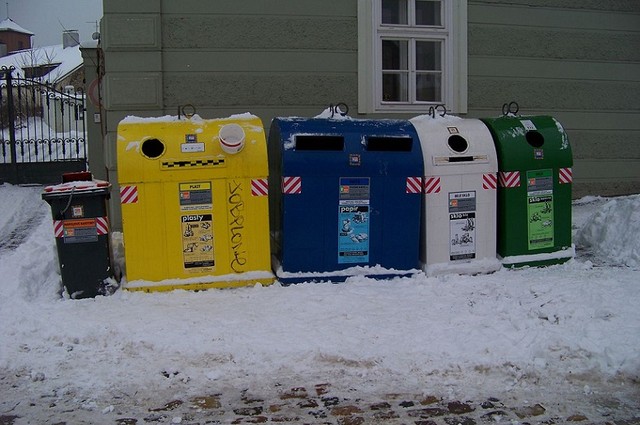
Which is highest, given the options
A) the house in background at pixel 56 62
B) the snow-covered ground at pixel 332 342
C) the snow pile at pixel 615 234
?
the house in background at pixel 56 62

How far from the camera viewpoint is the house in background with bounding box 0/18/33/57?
6031 centimetres

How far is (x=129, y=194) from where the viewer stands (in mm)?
5855

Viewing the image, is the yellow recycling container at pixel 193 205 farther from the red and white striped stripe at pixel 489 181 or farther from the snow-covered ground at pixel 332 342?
the red and white striped stripe at pixel 489 181

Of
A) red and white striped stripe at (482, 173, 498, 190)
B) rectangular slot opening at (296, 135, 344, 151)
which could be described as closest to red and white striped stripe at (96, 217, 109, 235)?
rectangular slot opening at (296, 135, 344, 151)

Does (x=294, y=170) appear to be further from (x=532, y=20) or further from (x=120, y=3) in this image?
(x=532, y=20)

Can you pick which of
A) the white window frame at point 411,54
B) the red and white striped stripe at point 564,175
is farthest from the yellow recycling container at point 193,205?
the white window frame at point 411,54

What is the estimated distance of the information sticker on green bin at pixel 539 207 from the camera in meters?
6.64

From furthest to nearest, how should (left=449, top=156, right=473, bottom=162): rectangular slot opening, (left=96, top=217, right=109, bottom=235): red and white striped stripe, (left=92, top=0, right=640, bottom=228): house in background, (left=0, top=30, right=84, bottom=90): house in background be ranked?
(left=0, top=30, right=84, bottom=90): house in background → (left=92, top=0, right=640, bottom=228): house in background → (left=449, top=156, right=473, bottom=162): rectangular slot opening → (left=96, top=217, right=109, bottom=235): red and white striped stripe

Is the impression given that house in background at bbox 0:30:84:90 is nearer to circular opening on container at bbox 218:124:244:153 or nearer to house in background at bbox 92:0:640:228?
house in background at bbox 92:0:640:228

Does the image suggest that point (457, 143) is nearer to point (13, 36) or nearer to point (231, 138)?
point (231, 138)

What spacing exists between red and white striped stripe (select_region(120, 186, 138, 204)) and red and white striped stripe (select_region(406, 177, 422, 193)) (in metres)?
2.47

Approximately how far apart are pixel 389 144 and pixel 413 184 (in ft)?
1.44

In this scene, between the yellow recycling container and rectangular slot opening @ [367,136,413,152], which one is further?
rectangular slot opening @ [367,136,413,152]

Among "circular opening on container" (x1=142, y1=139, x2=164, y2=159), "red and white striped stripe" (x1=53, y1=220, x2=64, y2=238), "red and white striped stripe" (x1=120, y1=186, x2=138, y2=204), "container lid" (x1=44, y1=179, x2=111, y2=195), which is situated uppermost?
"circular opening on container" (x1=142, y1=139, x2=164, y2=159)
